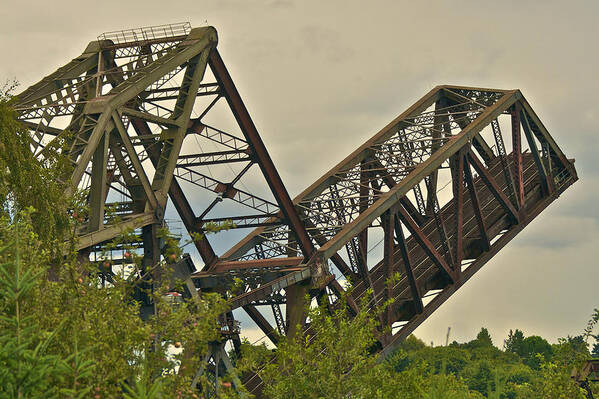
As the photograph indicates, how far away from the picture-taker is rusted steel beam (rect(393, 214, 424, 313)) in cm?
3600

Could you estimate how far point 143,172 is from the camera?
93.6ft

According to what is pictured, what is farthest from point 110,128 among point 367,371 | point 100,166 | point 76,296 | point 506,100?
point 506,100

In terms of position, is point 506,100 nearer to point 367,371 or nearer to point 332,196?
point 332,196

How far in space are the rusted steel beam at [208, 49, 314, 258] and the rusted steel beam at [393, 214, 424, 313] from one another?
11.2 feet

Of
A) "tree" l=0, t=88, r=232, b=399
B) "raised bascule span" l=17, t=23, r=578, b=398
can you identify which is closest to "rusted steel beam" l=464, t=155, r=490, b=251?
"raised bascule span" l=17, t=23, r=578, b=398

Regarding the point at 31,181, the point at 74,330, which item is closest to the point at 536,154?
the point at 31,181

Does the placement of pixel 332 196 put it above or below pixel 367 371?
above

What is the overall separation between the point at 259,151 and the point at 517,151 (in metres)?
13.6

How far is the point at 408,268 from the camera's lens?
36344 mm

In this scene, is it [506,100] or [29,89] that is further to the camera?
[506,100]

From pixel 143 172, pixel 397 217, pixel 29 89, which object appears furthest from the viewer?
pixel 397 217

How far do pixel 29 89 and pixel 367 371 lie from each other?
15.3 metres

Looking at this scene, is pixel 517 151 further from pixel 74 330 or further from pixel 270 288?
pixel 74 330

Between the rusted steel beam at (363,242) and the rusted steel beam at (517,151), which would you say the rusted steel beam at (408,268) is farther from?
the rusted steel beam at (517,151)
